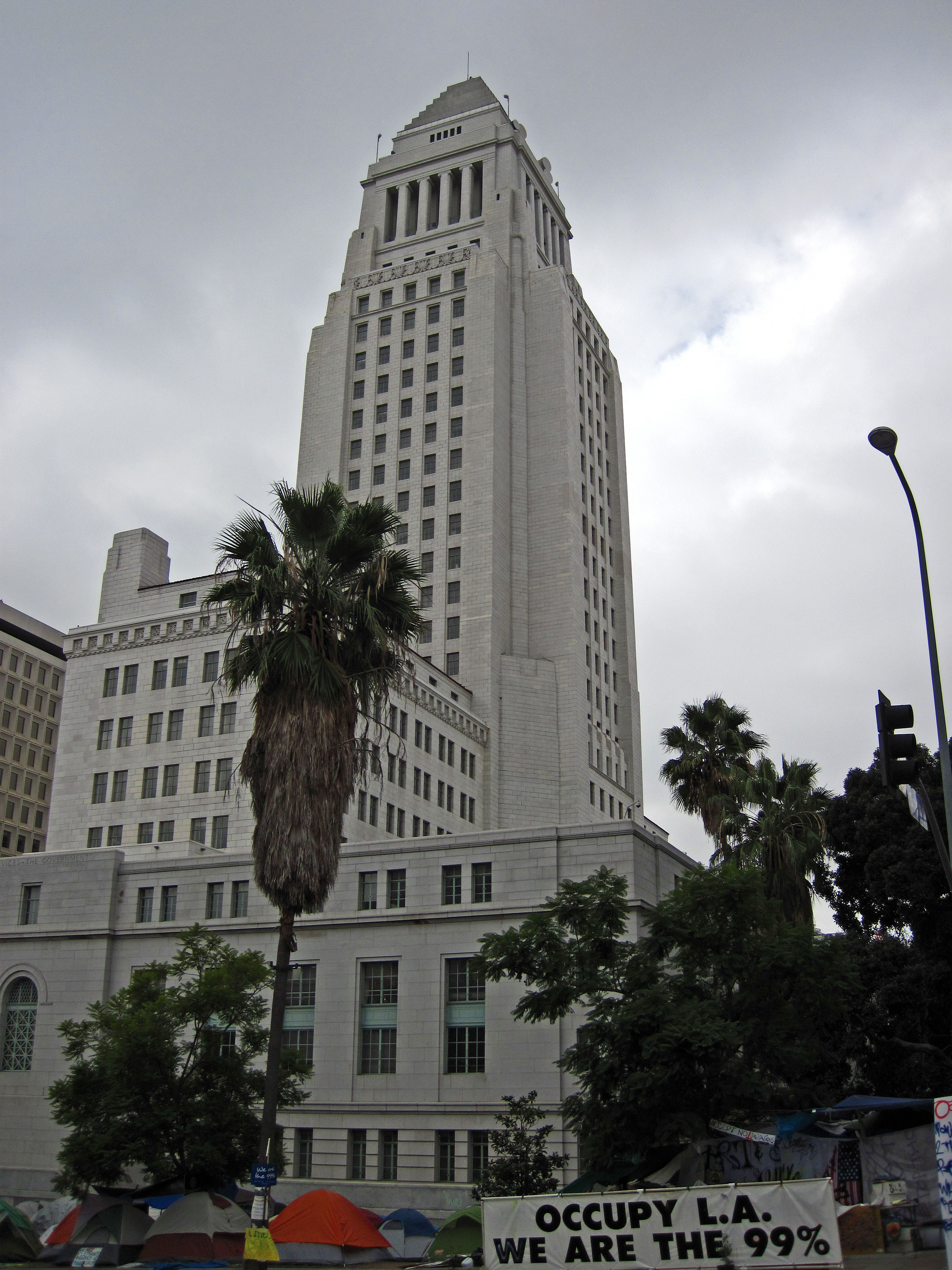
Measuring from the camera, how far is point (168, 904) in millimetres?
46719

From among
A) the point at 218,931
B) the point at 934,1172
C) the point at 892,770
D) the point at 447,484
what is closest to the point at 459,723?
the point at 447,484

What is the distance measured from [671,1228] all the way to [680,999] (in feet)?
24.2

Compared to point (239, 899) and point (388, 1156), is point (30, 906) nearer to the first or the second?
point (239, 899)

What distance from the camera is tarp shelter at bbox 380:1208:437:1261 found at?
32.1 meters

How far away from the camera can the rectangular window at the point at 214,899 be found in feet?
151

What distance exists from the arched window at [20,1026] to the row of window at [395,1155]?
11348mm

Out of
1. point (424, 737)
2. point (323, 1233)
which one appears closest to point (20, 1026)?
point (323, 1233)

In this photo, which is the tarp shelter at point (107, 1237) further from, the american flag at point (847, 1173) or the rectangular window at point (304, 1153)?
the american flag at point (847, 1173)

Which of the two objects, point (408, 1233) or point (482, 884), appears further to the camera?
point (482, 884)

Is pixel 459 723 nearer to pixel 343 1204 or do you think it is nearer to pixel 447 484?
pixel 447 484

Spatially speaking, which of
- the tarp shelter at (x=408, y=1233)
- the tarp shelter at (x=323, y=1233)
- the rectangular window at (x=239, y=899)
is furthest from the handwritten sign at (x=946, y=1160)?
the rectangular window at (x=239, y=899)

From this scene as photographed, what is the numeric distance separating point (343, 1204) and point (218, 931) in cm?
1580

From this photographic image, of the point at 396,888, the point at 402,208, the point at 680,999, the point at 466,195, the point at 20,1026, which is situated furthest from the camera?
the point at 402,208

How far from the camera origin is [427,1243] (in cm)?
3234
